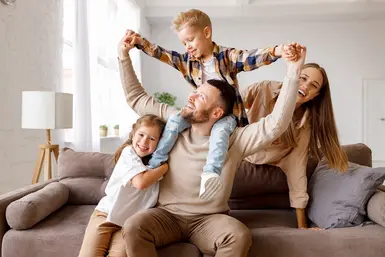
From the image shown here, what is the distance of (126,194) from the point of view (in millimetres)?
2092

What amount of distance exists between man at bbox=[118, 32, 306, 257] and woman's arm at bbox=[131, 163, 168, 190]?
0.10 meters

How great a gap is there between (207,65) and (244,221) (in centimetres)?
89

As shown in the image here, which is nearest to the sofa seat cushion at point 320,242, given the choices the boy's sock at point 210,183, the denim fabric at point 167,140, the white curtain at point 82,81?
the boy's sock at point 210,183

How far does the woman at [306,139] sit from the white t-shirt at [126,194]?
2.59 feet

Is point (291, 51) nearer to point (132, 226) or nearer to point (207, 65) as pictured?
point (207, 65)

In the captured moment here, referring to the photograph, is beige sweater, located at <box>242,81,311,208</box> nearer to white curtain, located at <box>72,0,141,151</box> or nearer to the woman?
the woman

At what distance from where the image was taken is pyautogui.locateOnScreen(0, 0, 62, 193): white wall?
337cm

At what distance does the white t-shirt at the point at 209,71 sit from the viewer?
237 centimetres

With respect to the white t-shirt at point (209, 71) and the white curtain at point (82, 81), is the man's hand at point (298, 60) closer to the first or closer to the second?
the white t-shirt at point (209, 71)

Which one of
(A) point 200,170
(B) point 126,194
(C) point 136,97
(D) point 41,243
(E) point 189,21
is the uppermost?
(E) point 189,21

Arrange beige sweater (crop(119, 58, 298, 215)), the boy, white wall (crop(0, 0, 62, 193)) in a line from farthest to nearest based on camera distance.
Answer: white wall (crop(0, 0, 62, 193)) → beige sweater (crop(119, 58, 298, 215)) → the boy

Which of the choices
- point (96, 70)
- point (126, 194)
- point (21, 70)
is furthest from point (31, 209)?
point (96, 70)

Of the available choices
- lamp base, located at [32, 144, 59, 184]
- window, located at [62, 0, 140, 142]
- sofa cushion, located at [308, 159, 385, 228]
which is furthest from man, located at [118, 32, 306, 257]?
window, located at [62, 0, 140, 142]

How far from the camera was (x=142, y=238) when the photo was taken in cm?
188
